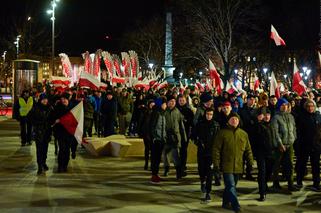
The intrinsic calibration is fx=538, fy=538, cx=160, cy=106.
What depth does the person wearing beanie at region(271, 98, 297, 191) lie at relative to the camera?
10.1 meters

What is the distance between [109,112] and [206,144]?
884 centimetres

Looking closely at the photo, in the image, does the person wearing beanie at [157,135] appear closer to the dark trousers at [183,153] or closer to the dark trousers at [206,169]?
A: the dark trousers at [183,153]

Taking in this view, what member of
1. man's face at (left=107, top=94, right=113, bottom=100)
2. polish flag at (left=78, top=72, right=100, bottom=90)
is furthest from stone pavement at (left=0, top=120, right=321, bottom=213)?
polish flag at (left=78, top=72, right=100, bottom=90)

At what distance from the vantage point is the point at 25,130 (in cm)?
1714

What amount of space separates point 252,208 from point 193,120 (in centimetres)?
333

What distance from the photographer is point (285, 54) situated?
6244 cm

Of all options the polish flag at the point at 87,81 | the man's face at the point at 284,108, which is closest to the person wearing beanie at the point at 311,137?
the man's face at the point at 284,108

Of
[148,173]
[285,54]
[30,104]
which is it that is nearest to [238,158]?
[148,173]

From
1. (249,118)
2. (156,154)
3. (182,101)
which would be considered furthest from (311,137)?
(156,154)

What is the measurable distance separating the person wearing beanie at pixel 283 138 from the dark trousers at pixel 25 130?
9.16 metres

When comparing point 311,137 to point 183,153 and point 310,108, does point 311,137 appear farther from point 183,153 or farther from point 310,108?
Result: point 183,153

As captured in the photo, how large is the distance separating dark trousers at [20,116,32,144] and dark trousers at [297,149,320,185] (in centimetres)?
917

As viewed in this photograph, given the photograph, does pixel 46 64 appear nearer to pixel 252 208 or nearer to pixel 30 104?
pixel 30 104

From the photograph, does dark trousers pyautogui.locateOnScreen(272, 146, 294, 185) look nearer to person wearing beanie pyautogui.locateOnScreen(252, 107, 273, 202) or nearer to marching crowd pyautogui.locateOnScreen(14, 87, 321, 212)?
marching crowd pyautogui.locateOnScreen(14, 87, 321, 212)
